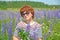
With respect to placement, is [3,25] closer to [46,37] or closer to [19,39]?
[19,39]

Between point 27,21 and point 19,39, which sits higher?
point 27,21

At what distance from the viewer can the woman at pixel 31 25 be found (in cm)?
136

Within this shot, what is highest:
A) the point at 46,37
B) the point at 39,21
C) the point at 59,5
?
the point at 59,5

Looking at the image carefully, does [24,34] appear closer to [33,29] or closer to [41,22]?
[33,29]

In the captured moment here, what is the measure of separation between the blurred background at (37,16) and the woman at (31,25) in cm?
3

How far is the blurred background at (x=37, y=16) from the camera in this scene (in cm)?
142

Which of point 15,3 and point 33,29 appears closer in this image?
point 33,29

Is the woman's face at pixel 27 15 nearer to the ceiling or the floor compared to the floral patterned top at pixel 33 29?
nearer to the ceiling

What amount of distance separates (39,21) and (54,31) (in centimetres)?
14

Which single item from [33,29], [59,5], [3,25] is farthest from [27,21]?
[59,5]

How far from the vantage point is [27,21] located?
139 centimetres

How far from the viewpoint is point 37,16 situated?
1.44 meters

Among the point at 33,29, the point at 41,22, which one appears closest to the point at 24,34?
the point at 33,29

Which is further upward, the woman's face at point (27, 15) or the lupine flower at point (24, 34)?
the woman's face at point (27, 15)
